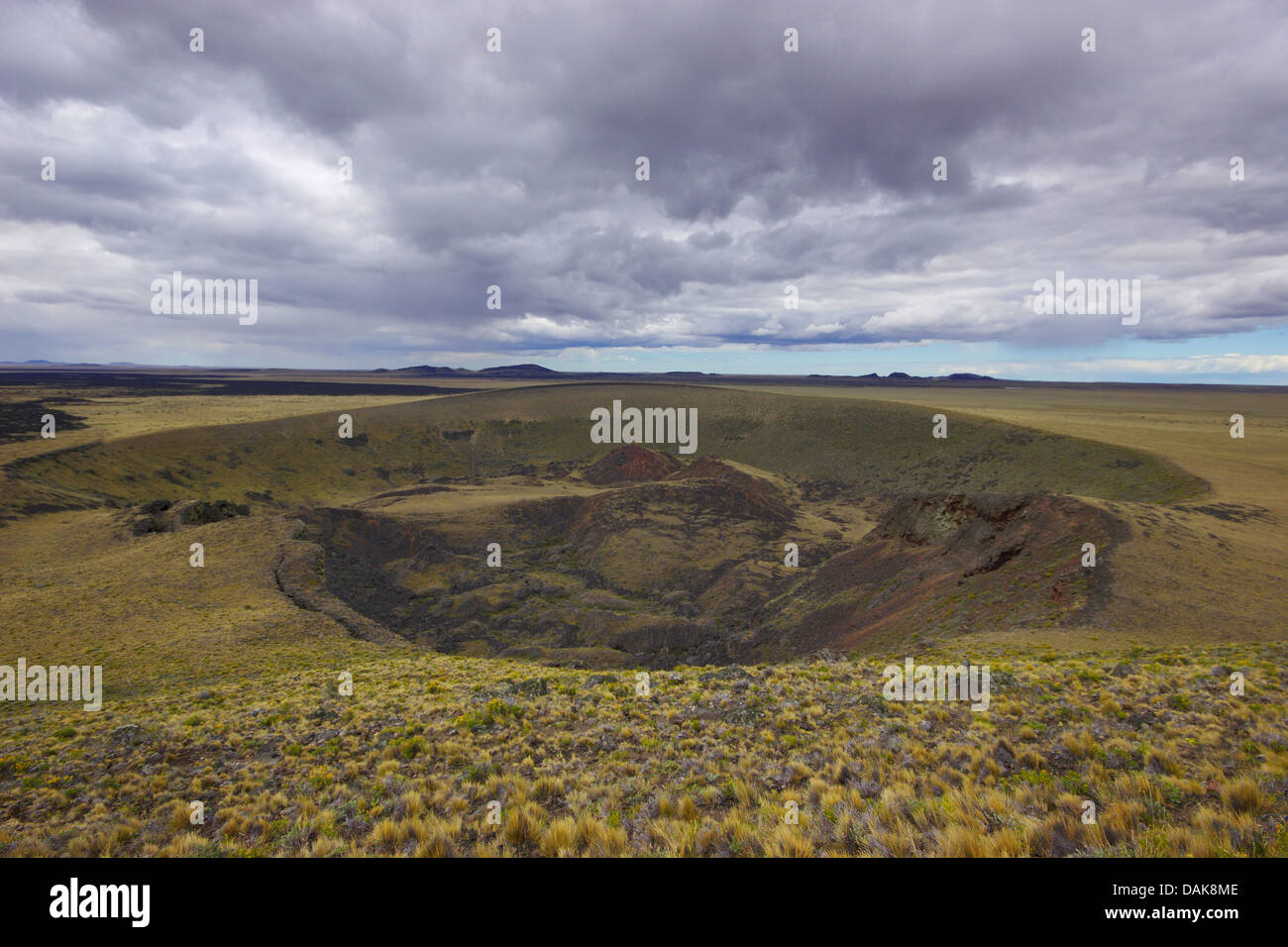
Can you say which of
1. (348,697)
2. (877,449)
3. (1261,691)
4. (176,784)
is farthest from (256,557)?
(877,449)

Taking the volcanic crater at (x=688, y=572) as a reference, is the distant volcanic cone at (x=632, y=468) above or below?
above

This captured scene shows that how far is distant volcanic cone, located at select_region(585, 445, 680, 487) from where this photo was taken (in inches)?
2867

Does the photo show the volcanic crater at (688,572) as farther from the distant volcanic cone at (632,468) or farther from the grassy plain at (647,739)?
the distant volcanic cone at (632,468)

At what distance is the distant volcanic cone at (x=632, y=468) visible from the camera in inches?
2867

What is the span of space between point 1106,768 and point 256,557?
120 feet

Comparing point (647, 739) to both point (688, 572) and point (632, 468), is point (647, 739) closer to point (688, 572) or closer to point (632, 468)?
point (688, 572)

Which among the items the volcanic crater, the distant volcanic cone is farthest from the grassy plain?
the distant volcanic cone

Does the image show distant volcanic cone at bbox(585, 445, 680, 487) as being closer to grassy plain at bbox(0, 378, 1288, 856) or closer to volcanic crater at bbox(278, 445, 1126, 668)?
volcanic crater at bbox(278, 445, 1126, 668)

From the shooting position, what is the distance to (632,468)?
73625 millimetres

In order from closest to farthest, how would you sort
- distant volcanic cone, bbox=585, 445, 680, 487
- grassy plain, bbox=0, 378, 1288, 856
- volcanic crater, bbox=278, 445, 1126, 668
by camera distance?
grassy plain, bbox=0, 378, 1288, 856, volcanic crater, bbox=278, 445, 1126, 668, distant volcanic cone, bbox=585, 445, 680, 487

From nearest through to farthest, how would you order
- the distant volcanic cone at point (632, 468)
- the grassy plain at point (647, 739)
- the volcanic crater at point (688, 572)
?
the grassy plain at point (647, 739) < the volcanic crater at point (688, 572) < the distant volcanic cone at point (632, 468)

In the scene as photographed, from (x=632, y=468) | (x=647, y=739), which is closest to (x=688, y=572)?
(x=647, y=739)

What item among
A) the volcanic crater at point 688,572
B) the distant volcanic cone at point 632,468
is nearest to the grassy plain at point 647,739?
the volcanic crater at point 688,572

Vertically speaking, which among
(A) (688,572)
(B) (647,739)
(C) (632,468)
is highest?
(C) (632,468)
